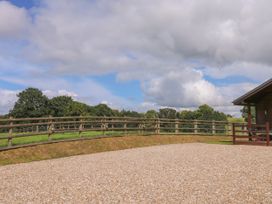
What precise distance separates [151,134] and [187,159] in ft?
44.5

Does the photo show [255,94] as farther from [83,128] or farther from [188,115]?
[188,115]

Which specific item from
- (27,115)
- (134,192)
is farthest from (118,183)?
(27,115)

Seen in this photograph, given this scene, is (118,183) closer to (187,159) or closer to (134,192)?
(134,192)

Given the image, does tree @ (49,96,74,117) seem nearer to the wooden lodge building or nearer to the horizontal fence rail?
the horizontal fence rail

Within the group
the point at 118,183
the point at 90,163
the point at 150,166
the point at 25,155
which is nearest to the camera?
the point at 118,183

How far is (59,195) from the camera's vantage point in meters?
8.49

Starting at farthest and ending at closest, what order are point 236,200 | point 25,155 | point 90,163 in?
point 25,155 < point 90,163 < point 236,200

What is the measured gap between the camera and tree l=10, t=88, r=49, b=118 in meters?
75.0

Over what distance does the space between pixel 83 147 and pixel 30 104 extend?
195 ft

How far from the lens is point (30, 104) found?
76.1 m

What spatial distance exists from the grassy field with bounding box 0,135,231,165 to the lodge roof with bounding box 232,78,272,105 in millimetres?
4941

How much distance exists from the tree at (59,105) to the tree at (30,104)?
5.65 feet

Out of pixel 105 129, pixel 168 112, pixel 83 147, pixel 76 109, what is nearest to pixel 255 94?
pixel 105 129

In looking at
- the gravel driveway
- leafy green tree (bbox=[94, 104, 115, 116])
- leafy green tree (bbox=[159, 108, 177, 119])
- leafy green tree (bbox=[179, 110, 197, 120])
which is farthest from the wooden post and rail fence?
leafy green tree (bbox=[159, 108, 177, 119])
